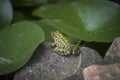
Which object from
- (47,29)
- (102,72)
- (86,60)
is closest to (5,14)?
(47,29)

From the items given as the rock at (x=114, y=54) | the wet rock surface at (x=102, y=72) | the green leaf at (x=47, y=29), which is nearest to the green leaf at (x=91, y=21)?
the green leaf at (x=47, y=29)

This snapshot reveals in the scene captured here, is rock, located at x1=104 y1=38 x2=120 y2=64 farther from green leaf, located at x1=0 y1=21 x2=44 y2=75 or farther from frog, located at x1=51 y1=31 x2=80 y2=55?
green leaf, located at x1=0 y1=21 x2=44 y2=75

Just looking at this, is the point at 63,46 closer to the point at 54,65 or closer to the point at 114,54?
the point at 54,65

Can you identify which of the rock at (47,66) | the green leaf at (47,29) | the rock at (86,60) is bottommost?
the green leaf at (47,29)

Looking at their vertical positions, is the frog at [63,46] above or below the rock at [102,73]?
below

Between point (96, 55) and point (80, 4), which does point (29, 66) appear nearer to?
point (96, 55)

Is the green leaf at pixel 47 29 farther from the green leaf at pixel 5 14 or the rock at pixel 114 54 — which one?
the rock at pixel 114 54
